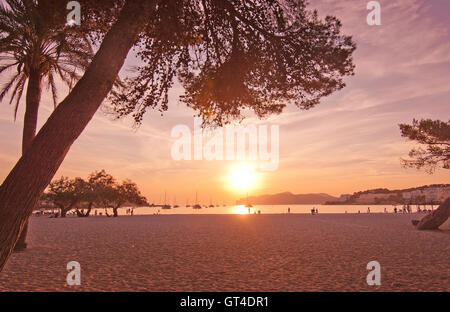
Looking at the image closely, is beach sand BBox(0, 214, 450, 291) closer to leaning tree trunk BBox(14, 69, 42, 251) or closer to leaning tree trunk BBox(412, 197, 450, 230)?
leaning tree trunk BBox(14, 69, 42, 251)

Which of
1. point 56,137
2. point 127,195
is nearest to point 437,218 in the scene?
point 56,137

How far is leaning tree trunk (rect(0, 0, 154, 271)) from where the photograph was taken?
4.55 m

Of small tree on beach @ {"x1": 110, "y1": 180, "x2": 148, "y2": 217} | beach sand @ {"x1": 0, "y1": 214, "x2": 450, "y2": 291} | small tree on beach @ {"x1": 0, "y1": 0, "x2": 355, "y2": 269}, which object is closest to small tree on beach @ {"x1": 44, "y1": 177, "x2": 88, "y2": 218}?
small tree on beach @ {"x1": 110, "y1": 180, "x2": 148, "y2": 217}

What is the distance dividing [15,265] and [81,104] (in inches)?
360

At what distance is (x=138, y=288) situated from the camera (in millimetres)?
8234

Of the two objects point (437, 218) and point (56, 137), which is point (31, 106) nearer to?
point (56, 137)

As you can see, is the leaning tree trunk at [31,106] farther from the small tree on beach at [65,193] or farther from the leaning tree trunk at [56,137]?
the small tree on beach at [65,193]

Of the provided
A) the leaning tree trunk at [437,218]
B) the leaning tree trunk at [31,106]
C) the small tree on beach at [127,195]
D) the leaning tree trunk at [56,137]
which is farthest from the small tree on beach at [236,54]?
the small tree on beach at [127,195]

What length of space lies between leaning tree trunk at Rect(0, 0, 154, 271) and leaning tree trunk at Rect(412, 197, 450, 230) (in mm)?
26022

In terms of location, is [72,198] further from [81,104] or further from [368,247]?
[81,104]

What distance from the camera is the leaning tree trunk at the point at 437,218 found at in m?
24.5

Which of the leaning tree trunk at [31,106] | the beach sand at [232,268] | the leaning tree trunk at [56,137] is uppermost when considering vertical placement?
the leaning tree trunk at [31,106]

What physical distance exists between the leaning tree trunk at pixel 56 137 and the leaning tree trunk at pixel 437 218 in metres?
26.0
